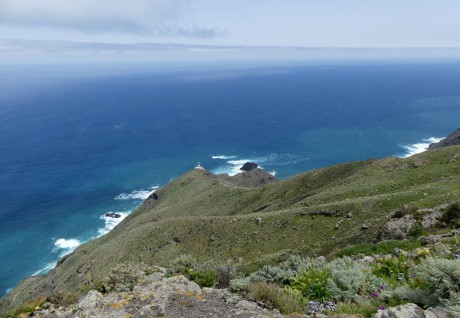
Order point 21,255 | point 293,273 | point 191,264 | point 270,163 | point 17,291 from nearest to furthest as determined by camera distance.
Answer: point 293,273, point 191,264, point 17,291, point 21,255, point 270,163

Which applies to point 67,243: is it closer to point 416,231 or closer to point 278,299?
point 416,231

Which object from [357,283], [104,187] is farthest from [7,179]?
[357,283]

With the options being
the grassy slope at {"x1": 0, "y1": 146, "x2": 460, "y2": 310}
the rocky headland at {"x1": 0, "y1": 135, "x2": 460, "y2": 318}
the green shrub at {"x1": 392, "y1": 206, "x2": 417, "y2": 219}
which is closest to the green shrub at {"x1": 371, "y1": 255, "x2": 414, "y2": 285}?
the rocky headland at {"x1": 0, "y1": 135, "x2": 460, "y2": 318}

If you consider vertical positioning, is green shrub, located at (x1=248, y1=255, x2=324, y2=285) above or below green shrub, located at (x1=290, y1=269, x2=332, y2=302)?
below

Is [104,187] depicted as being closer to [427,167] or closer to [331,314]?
[427,167]

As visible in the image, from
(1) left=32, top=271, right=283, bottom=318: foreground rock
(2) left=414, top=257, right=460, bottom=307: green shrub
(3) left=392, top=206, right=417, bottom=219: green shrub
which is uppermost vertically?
(2) left=414, top=257, right=460, bottom=307: green shrub

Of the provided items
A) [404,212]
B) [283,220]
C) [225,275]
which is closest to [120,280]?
[225,275]

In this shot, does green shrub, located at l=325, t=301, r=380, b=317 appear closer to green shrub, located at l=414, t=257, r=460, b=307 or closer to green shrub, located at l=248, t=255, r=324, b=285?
green shrub, located at l=414, t=257, r=460, b=307
